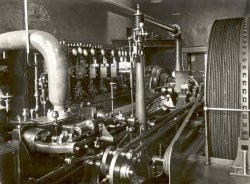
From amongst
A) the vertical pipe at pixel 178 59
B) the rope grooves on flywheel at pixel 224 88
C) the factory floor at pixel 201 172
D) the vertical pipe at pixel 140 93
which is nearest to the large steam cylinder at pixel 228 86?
the rope grooves on flywheel at pixel 224 88

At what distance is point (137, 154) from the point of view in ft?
7.36

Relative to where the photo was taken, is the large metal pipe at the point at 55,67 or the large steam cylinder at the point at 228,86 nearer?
the large steam cylinder at the point at 228,86

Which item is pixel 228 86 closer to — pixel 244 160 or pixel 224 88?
pixel 224 88

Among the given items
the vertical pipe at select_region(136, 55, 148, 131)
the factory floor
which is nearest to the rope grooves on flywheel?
the factory floor

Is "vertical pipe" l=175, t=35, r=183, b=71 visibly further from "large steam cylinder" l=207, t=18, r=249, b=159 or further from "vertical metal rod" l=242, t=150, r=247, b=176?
"vertical metal rod" l=242, t=150, r=247, b=176

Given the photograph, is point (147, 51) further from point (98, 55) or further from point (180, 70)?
point (180, 70)

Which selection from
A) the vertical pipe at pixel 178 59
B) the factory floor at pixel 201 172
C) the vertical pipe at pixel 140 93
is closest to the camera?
the factory floor at pixel 201 172

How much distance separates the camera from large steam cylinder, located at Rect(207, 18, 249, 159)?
7.66 feet

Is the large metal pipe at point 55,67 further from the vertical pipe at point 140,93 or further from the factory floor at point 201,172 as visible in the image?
the factory floor at point 201,172

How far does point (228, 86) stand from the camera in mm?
2400

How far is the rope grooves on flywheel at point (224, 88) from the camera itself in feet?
7.80

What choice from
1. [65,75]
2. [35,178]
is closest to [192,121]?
[65,75]

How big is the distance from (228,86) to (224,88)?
4cm

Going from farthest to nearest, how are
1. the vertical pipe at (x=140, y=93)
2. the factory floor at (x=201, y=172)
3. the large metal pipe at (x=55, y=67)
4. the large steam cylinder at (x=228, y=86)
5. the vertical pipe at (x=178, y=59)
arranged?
the vertical pipe at (x=178, y=59) → the large metal pipe at (x=55, y=67) → the vertical pipe at (x=140, y=93) → the large steam cylinder at (x=228, y=86) → the factory floor at (x=201, y=172)
